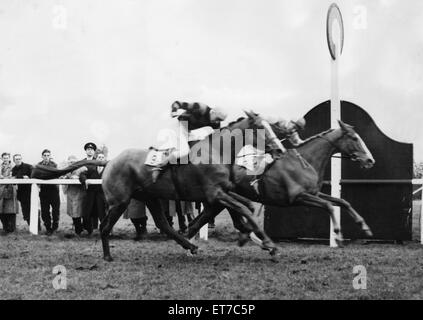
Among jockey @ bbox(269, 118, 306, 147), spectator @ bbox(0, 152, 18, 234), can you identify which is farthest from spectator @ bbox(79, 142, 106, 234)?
jockey @ bbox(269, 118, 306, 147)

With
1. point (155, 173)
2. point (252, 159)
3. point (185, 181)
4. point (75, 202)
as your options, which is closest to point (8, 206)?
point (75, 202)

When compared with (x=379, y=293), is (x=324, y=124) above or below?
above

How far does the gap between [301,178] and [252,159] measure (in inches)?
27.4

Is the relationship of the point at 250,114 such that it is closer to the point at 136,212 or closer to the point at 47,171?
the point at 47,171

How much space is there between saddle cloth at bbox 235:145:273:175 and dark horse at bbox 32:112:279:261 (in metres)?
0.15

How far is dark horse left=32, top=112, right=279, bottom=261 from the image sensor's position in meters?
7.51

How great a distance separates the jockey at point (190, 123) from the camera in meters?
7.62

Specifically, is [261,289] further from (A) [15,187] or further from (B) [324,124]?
(A) [15,187]

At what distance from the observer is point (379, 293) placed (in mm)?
5484

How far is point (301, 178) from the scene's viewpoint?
808cm

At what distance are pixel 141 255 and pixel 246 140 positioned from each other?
2.15 m

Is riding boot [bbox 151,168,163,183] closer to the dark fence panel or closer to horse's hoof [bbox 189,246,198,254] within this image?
horse's hoof [bbox 189,246,198,254]
